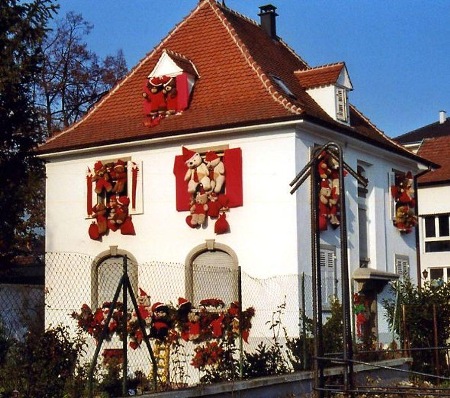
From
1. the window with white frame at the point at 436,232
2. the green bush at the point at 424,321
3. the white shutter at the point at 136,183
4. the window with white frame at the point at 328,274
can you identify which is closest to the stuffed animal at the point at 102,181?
the white shutter at the point at 136,183

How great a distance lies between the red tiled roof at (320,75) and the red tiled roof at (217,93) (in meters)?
0.10

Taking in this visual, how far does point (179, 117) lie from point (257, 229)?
155 inches

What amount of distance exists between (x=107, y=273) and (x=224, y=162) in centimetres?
470

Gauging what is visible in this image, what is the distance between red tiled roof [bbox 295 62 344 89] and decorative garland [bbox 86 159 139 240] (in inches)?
222

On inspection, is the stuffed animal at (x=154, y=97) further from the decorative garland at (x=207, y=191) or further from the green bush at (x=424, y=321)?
the green bush at (x=424, y=321)

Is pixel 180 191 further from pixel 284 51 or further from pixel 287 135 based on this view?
pixel 284 51

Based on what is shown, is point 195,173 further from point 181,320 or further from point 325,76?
point 325,76

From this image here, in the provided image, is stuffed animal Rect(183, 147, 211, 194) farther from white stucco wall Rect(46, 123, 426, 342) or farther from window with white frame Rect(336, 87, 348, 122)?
window with white frame Rect(336, 87, 348, 122)

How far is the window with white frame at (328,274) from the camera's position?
82.2 feet

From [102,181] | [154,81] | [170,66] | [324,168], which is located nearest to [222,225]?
[324,168]

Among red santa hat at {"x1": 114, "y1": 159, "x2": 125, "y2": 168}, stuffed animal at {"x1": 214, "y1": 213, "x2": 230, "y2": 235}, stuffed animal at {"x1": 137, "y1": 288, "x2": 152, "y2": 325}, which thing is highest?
red santa hat at {"x1": 114, "y1": 159, "x2": 125, "y2": 168}

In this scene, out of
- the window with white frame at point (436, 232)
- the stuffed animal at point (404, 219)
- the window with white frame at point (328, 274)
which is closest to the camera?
the window with white frame at point (328, 274)

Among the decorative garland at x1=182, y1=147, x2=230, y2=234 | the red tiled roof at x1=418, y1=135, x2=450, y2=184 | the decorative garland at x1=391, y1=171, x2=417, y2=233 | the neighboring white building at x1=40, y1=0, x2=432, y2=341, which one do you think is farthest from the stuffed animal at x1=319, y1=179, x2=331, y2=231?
the red tiled roof at x1=418, y1=135, x2=450, y2=184

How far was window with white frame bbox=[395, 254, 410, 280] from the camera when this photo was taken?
99.0 ft
